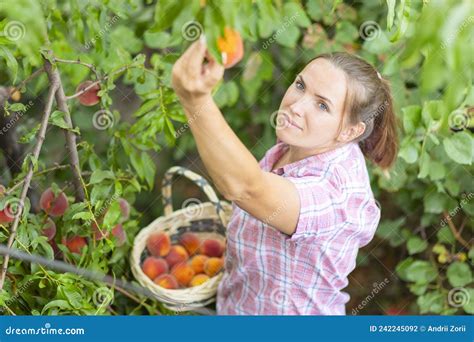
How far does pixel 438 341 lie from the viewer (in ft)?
4.19

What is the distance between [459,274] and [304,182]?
0.71 metres

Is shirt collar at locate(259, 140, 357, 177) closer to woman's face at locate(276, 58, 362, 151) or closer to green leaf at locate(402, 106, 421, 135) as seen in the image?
woman's face at locate(276, 58, 362, 151)

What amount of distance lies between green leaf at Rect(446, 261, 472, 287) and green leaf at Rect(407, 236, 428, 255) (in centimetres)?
8

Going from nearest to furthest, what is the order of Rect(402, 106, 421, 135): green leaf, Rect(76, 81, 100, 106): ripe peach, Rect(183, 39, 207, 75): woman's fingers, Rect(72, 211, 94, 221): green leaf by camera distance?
Rect(183, 39, 207, 75): woman's fingers, Rect(72, 211, 94, 221): green leaf, Rect(76, 81, 100, 106): ripe peach, Rect(402, 106, 421, 135): green leaf

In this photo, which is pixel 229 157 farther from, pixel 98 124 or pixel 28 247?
pixel 98 124

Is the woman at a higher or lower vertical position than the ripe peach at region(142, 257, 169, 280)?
higher

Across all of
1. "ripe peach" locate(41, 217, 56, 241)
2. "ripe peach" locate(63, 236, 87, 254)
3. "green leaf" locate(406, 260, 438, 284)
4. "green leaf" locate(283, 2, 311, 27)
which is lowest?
"green leaf" locate(406, 260, 438, 284)

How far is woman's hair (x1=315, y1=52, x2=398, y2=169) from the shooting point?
1.09 meters

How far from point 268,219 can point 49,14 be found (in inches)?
20.8

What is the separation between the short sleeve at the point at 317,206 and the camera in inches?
40.5

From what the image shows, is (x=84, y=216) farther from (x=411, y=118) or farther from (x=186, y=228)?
(x=411, y=118)

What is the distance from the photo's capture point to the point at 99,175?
4.03ft

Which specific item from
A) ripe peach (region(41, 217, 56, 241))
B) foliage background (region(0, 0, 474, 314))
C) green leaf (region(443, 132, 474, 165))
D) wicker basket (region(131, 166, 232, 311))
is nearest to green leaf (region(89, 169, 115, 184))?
foliage background (region(0, 0, 474, 314))

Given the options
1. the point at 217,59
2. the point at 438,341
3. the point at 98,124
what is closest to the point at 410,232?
the point at 438,341
